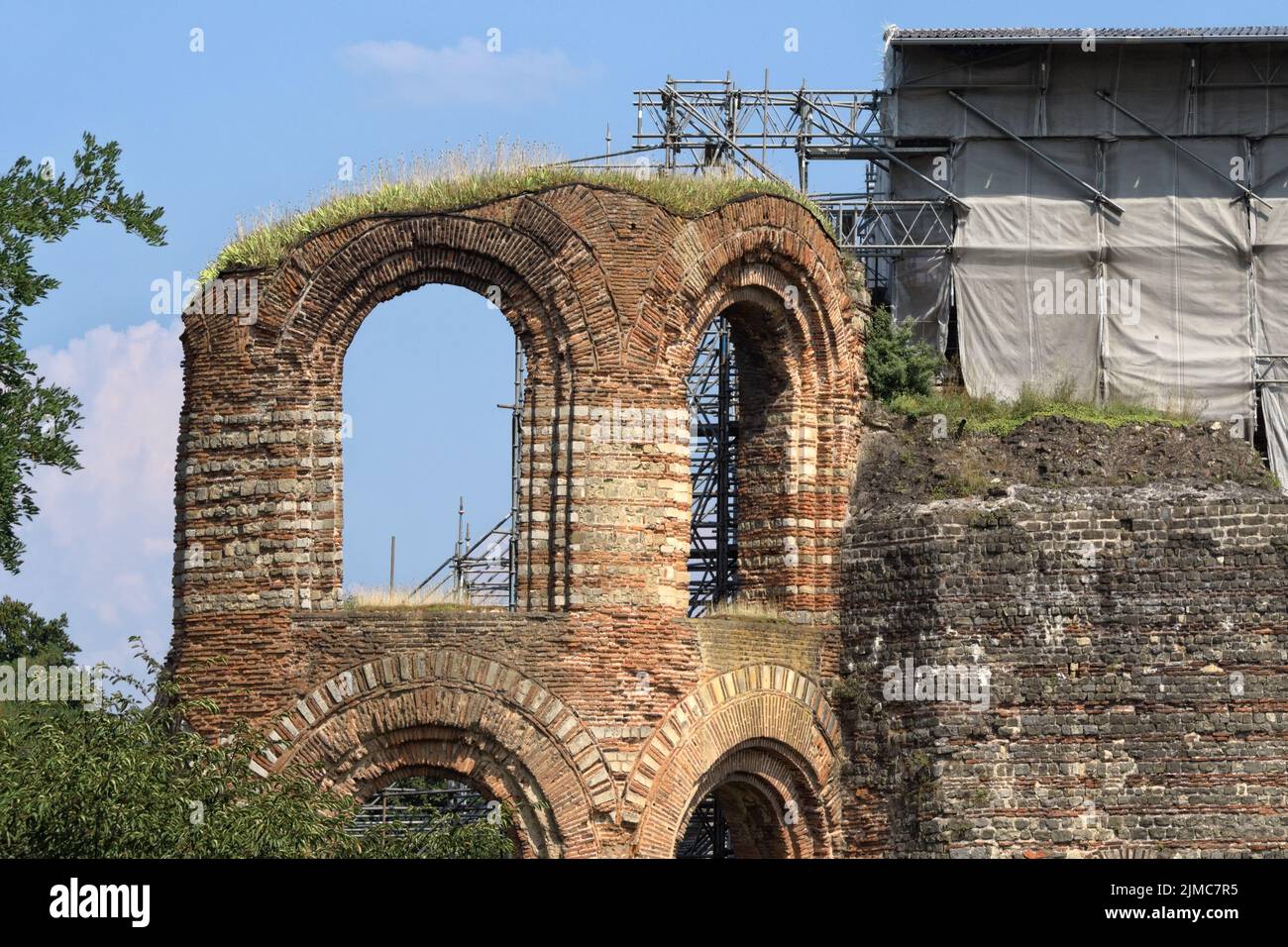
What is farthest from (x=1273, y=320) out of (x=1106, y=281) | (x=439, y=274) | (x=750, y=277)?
(x=439, y=274)

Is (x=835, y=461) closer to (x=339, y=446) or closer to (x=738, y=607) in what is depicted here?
(x=738, y=607)

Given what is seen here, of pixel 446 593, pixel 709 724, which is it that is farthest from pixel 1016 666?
pixel 446 593

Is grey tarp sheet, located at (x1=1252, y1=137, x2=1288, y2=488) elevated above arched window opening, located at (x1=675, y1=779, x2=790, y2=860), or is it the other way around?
grey tarp sheet, located at (x1=1252, y1=137, x2=1288, y2=488)

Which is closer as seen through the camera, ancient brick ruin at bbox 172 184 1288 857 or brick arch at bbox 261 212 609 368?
ancient brick ruin at bbox 172 184 1288 857

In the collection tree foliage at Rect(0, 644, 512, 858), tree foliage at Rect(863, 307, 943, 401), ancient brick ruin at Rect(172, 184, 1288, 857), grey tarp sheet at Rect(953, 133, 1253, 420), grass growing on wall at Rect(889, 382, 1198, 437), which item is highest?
grey tarp sheet at Rect(953, 133, 1253, 420)

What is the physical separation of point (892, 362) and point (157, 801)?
474 inches

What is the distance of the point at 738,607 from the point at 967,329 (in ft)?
19.4

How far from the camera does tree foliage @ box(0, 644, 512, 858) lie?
21.2 meters

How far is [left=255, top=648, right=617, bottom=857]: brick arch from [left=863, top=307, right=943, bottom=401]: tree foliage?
666 cm

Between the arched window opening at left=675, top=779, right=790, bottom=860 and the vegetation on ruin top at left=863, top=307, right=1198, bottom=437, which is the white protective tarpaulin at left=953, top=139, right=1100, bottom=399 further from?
the arched window opening at left=675, top=779, right=790, bottom=860

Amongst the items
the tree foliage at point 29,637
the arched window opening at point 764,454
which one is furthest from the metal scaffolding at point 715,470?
the tree foliage at point 29,637

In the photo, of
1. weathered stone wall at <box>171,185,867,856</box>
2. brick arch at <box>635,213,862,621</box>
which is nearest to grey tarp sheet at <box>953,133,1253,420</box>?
brick arch at <box>635,213,862,621</box>

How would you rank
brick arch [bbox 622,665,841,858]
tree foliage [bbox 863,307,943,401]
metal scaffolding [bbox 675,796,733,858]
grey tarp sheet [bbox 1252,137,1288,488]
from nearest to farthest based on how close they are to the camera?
brick arch [bbox 622,665,841,858], tree foliage [bbox 863,307,943,401], grey tarp sheet [bbox 1252,137,1288,488], metal scaffolding [bbox 675,796,733,858]

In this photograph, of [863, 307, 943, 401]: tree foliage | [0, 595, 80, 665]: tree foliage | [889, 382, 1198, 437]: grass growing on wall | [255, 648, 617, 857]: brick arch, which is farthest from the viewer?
[0, 595, 80, 665]: tree foliage
